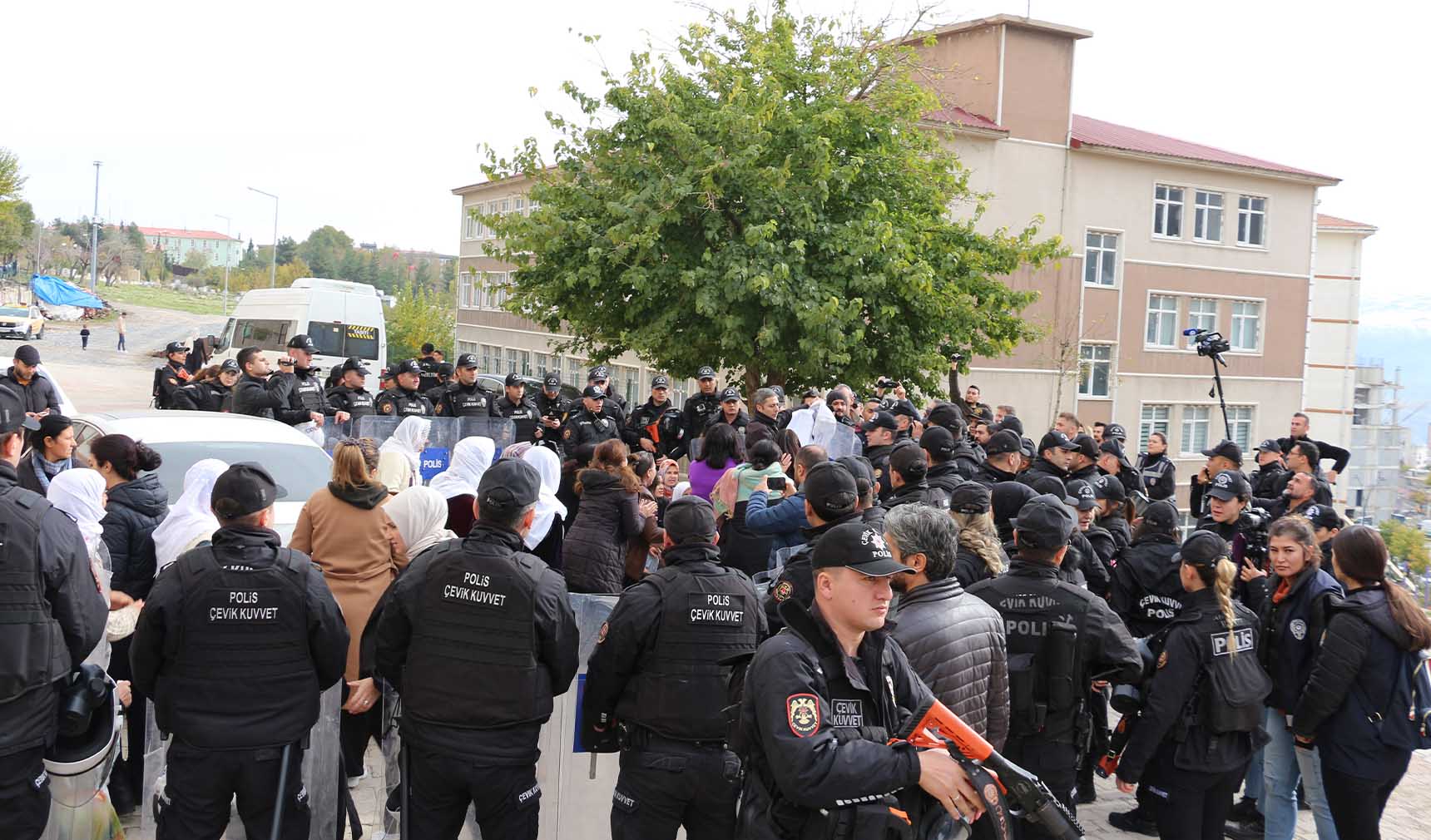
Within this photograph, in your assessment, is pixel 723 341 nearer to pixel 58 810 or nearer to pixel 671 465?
pixel 671 465

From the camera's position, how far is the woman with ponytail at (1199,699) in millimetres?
5055

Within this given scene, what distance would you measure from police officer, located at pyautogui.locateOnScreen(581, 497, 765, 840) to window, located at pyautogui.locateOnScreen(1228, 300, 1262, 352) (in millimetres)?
39818

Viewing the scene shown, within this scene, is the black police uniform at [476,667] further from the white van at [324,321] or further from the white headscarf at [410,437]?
the white van at [324,321]

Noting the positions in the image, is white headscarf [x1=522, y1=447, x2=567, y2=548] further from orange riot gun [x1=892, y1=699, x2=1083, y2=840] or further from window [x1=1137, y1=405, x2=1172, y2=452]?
window [x1=1137, y1=405, x2=1172, y2=452]

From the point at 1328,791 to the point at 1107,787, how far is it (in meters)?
2.11

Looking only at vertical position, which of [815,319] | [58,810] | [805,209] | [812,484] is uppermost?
[805,209]

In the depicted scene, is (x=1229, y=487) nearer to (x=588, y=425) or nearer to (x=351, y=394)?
(x=588, y=425)

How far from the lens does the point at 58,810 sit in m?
4.54

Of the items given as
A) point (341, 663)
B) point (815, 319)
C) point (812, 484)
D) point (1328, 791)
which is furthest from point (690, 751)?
point (815, 319)

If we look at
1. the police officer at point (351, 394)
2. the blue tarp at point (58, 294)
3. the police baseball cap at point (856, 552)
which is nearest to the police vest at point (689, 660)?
the police baseball cap at point (856, 552)

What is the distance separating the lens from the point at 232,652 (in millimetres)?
4285

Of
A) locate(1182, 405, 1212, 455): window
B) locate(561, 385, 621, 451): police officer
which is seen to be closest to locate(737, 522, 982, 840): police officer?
locate(561, 385, 621, 451): police officer

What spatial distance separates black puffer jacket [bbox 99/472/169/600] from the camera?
548cm

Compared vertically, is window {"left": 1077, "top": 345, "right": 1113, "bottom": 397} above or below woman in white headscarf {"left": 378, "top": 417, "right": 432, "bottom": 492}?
above
